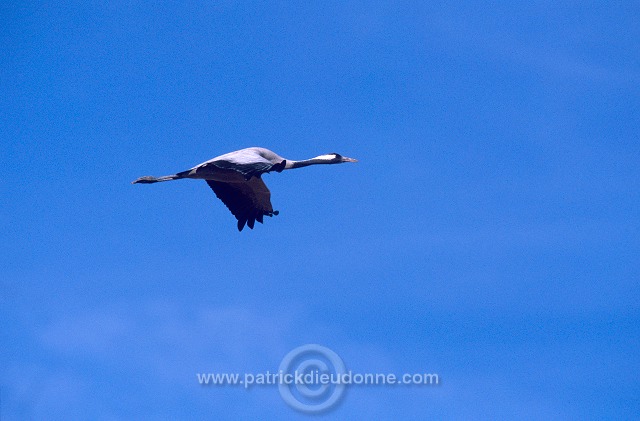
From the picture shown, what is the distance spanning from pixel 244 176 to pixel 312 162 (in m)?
5.00

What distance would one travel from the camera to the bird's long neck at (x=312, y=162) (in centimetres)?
3619

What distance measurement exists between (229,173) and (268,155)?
176cm

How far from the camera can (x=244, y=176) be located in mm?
32188

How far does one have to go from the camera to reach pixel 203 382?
1161 inches

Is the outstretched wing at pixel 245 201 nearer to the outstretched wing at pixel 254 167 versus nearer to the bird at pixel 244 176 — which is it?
the bird at pixel 244 176

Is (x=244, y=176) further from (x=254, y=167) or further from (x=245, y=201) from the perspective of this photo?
(x=245, y=201)

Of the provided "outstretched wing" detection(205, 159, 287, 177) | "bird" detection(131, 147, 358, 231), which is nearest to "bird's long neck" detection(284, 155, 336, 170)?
"bird" detection(131, 147, 358, 231)

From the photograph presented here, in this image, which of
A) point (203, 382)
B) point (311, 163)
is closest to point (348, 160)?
point (311, 163)

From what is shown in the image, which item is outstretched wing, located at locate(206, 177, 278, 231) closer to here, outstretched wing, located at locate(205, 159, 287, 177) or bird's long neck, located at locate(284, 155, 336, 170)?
bird's long neck, located at locate(284, 155, 336, 170)

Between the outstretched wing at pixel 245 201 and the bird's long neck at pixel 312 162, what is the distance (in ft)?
5.94

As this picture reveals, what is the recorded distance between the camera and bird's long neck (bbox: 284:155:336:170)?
119 feet

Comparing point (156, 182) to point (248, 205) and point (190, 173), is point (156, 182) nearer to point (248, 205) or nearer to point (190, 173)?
point (190, 173)

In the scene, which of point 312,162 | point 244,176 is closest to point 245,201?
point 312,162

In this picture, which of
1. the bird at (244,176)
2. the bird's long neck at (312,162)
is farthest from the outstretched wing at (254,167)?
the bird's long neck at (312,162)
